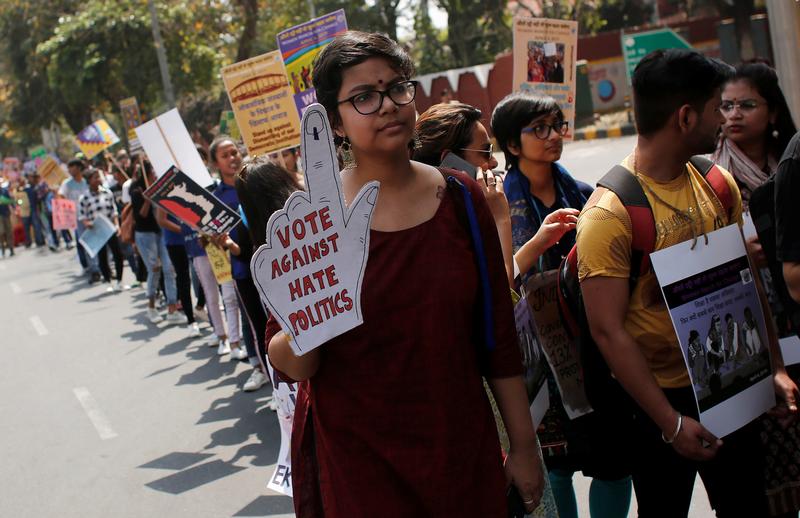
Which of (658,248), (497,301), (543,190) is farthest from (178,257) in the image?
(497,301)

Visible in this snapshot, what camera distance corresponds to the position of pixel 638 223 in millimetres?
2553

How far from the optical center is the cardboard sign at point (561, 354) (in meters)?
3.06

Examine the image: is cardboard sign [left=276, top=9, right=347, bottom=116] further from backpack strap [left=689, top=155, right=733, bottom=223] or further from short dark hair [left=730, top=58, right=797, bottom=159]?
backpack strap [left=689, top=155, right=733, bottom=223]

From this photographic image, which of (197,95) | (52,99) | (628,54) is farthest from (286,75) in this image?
(52,99)

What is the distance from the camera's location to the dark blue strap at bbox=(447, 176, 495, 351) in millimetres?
2213

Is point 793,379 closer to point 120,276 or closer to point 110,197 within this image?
point 110,197

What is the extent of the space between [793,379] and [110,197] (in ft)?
40.4

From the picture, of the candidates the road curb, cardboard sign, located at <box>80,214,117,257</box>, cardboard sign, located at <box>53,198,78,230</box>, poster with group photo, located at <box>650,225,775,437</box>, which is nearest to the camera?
poster with group photo, located at <box>650,225,775,437</box>

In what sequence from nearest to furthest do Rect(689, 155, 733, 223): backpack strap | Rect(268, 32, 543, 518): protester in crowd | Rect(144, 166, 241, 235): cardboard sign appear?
Rect(268, 32, 543, 518): protester in crowd, Rect(689, 155, 733, 223): backpack strap, Rect(144, 166, 241, 235): cardboard sign

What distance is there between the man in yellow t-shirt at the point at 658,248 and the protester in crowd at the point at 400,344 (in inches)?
16.3

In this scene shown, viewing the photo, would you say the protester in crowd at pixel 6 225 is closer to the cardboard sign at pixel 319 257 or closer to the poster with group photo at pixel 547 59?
the poster with group photo at pixel 547 59

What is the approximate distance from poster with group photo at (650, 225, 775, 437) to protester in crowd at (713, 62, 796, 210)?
78 cm

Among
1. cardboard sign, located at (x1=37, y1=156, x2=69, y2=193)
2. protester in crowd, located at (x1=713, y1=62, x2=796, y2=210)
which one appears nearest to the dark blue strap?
protester in crowd, located at (x1=713, y1=62, x2=796, y2=210)

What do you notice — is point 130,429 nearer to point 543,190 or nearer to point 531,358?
point 543,190
